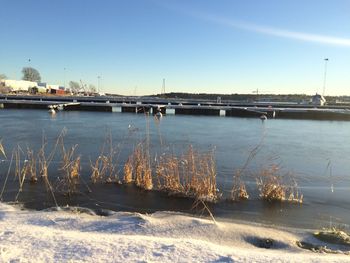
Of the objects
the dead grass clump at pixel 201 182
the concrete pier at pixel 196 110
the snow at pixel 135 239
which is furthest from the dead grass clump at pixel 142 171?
the concrete pier at pixel 196 110

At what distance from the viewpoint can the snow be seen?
4824 millimetres

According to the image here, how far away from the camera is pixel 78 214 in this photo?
7.48 meters

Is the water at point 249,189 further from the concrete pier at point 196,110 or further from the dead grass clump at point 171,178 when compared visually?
the concrete pier at point 196,110

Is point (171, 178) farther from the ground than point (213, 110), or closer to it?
closer to it

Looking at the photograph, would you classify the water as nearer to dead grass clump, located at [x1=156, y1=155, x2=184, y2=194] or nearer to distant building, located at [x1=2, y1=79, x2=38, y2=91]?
dead grass clump, located at [x1=156, y1=155, x2=184, y2=194]

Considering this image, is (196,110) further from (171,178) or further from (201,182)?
(201,182)

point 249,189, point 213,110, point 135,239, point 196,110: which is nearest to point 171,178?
point 249,189

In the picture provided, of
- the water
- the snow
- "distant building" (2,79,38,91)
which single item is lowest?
the water

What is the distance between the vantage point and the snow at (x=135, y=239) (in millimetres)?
4824

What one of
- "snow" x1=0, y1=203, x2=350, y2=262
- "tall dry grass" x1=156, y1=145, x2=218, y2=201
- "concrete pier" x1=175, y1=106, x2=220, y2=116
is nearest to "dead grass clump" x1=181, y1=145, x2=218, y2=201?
"tall dry grass" x1=156, y1=145, x2=218, y2=201

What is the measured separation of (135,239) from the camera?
550 cm

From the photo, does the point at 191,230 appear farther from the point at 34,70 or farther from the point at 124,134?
the point at 34,70

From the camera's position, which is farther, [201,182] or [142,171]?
[142,171]

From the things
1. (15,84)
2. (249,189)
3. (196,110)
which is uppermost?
(15,84)
